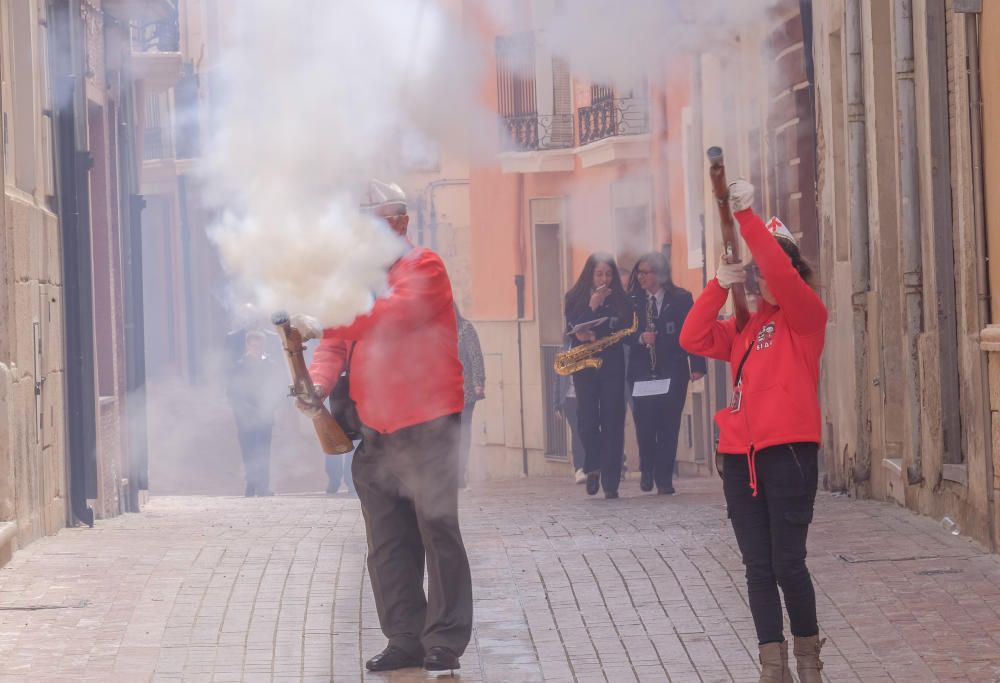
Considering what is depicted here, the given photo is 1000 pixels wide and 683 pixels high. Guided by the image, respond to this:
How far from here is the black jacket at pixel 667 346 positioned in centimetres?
1449

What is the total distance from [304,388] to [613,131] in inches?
703

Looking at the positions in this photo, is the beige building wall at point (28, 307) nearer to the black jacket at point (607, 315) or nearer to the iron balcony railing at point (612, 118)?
the black jacket at point (607, 315)

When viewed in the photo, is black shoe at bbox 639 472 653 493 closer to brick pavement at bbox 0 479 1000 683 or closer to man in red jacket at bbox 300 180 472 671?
brick pavement at bbox 0 479 1000 683

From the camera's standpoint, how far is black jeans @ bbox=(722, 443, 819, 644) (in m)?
6.55

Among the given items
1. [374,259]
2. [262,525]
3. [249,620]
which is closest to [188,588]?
[249,620]

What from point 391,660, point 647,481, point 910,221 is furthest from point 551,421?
point 391,660

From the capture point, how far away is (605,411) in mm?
14656

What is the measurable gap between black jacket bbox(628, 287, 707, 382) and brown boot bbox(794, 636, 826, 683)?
7883 millimetres

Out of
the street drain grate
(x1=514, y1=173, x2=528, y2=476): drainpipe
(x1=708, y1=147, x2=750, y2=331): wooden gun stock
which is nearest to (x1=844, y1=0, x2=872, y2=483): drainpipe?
the street drain grate

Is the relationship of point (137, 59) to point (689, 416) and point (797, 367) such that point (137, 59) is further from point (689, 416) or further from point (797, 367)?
point (797, 367)

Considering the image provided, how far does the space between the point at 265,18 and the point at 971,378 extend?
421 cm

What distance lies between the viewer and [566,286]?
26.4 m

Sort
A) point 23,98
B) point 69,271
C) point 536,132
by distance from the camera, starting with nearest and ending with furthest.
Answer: point 23,98 < point 69,271 < point 536,132

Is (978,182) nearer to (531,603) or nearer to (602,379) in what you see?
(531,603)
